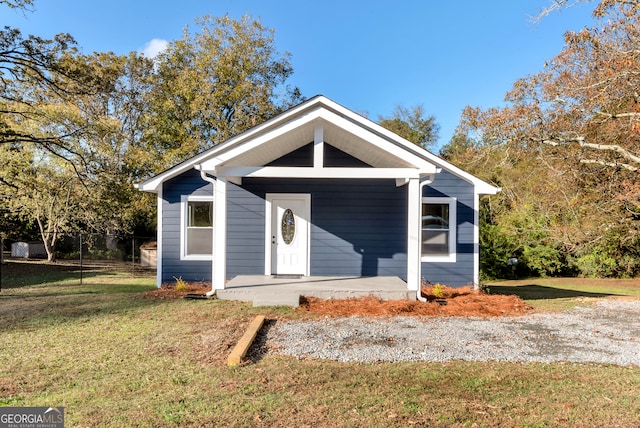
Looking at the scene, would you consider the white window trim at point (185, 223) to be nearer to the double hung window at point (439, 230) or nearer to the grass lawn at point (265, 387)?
the grass lawn at point (265, 387)

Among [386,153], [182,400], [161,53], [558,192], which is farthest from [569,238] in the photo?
[161,53]

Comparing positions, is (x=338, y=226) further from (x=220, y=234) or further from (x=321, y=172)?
(x=220, y=234)

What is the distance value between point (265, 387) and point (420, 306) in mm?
4977

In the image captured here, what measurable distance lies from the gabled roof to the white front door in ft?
3.83

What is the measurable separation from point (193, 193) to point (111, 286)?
12.1ft

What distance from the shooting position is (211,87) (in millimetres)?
19547

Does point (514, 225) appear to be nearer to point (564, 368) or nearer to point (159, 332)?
point (564, 368)

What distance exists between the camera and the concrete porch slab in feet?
27.5

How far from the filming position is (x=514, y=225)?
58.6ft

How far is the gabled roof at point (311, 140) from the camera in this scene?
27.6 feet

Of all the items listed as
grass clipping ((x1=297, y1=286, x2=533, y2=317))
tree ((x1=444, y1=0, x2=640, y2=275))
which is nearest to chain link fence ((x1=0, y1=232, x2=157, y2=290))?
grass clipping ((x1=297, y1=286, x2=533, y2=317))

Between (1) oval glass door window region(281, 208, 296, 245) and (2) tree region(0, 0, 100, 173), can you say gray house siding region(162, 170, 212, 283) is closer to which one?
(1) oval glass door window region(281, 208, 296, 245)

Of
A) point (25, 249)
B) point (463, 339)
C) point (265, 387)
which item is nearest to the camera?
point (265, 387)

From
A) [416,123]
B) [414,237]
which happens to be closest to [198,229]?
[414,237]
